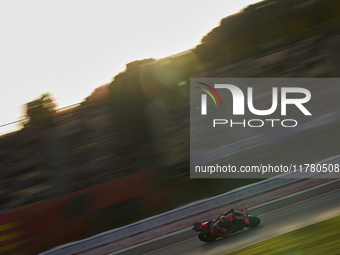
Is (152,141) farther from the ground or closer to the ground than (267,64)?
closer to the ground

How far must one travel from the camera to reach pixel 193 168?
468 inches

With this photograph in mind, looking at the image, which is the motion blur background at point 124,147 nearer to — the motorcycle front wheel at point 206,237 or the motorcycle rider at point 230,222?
the motorcycle front wheel at point 206,237

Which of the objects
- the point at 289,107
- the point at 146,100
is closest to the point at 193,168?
the point at 289,107

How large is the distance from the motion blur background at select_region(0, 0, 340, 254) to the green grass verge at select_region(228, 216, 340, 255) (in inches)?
240

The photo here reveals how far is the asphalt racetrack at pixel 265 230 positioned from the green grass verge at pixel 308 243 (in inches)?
36.0

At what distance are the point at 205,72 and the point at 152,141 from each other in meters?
5.40

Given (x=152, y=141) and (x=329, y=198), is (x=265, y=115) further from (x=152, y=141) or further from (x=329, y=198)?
(x=329, y=198)

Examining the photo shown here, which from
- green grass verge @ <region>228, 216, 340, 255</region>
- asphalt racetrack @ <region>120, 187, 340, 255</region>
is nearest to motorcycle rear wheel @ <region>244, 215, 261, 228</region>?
asphalt racetrack @ <region>120, 187, 340, 255</region>

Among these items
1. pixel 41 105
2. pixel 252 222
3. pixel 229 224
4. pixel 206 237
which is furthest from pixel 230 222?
pixel 41 105

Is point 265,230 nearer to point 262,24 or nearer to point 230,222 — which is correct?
point 230,222

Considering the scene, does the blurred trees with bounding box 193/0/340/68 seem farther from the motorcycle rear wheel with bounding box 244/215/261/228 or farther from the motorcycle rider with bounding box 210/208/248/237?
the motorcycle rider with bounding box 210/208/248/237

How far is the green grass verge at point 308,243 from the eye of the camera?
3.47 meters

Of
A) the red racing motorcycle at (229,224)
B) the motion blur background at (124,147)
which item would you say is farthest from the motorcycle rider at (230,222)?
the motion blur background at (124,147)

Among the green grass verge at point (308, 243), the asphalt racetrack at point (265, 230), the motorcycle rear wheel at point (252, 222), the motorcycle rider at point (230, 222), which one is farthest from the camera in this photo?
the motorcycle rear wheel at point (252, 222)
